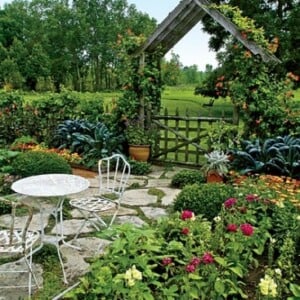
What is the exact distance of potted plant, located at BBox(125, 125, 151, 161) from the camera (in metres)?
6.59

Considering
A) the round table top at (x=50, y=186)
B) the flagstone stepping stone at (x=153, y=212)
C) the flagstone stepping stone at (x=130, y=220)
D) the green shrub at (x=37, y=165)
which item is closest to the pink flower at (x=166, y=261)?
the round table top at (x=50, y=186)

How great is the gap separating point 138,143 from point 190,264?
4.41 meters

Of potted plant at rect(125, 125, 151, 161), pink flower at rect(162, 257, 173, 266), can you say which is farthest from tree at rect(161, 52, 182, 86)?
pink flower at rect(162, 257, 173, 266)

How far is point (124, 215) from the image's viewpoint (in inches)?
166

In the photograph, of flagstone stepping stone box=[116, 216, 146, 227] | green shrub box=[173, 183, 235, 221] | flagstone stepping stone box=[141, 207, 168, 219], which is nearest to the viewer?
green shrub box=[173, 183, 235, 221]

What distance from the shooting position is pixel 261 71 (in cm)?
581

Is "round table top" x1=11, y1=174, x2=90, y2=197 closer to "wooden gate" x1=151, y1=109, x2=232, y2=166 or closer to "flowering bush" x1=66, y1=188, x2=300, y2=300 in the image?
"flowering bush" x1=66, y1=188, x2=300, y2=300

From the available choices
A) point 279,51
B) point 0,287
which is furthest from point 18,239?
point 279,51

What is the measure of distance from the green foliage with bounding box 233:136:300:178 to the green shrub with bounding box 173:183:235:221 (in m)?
1.41

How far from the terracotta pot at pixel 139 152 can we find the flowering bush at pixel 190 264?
11.9ft

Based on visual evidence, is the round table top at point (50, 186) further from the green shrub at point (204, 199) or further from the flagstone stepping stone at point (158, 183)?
the flagstone stepping stone at point (158, 183)

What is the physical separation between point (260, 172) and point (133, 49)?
288 centimetres

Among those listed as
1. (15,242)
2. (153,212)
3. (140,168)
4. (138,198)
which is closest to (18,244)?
(15,242)

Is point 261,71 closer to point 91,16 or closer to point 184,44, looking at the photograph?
point 184,44
